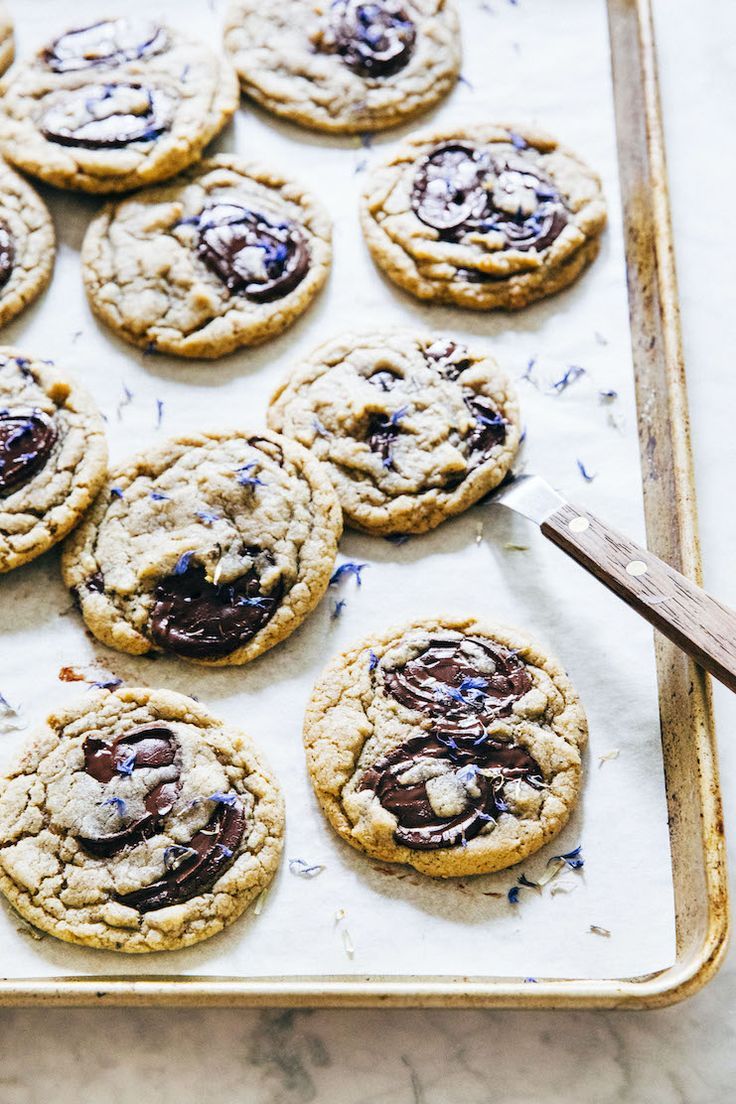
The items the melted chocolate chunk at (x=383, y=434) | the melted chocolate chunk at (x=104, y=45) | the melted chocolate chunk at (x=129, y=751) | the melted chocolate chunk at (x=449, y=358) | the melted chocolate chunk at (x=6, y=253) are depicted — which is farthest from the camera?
the melted chocolate chunk at (x=104, y=45)

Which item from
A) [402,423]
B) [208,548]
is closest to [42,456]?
[208,548]

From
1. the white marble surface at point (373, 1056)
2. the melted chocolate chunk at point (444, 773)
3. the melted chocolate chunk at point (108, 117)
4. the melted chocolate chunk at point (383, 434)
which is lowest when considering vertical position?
the white marble surface at point (373, 1056)

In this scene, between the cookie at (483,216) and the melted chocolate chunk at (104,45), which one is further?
the melted chocolate chunk at (104,45)

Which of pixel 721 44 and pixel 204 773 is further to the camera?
pixel 721 44

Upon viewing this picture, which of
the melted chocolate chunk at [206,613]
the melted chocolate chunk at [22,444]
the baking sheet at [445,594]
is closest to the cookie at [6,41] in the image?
the baking sheet at [445,594]

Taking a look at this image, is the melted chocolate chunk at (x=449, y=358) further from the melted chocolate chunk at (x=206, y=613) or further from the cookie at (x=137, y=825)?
the cookie at (x=137, y=825)

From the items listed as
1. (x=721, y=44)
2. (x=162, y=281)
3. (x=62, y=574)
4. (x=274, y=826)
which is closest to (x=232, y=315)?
(x=162, y=281)

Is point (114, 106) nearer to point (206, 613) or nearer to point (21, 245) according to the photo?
point (21, 245)

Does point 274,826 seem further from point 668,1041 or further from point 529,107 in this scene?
point 529,107
